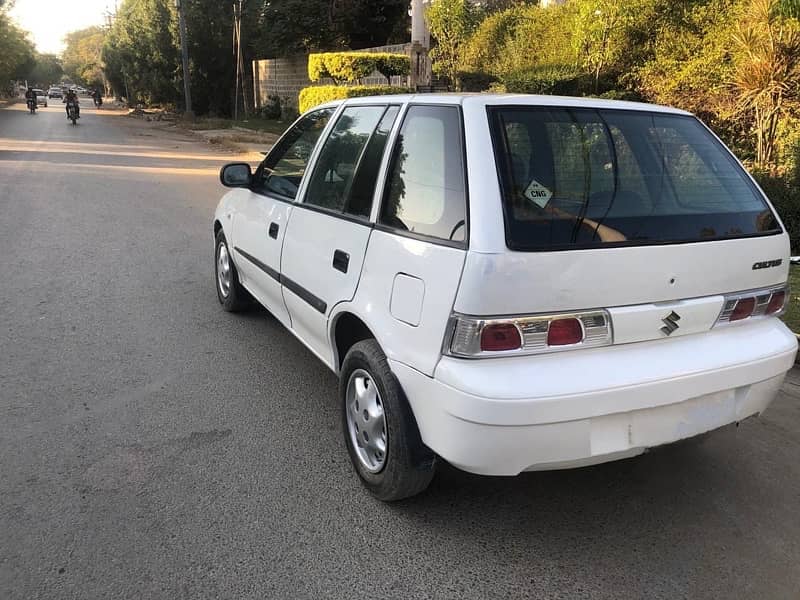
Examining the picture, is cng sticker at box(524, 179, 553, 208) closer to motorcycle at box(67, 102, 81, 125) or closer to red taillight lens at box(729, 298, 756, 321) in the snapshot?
red taillight lens at box(729, 298, 756, 321)

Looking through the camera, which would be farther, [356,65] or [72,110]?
[72,110]

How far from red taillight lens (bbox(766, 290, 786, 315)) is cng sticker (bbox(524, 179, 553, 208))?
1.18m

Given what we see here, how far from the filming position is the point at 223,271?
5.43m

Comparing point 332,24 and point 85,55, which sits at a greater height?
point 85,55

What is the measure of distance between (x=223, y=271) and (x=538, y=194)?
3.55 meters

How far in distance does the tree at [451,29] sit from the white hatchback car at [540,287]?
1446cm

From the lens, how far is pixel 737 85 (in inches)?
342

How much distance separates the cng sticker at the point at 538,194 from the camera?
2.47 meters

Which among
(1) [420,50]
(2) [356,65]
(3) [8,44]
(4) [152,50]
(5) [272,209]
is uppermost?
(3) [8,44]

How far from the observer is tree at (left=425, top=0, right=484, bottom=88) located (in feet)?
55.1

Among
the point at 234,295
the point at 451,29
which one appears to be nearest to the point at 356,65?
the point at 451,29

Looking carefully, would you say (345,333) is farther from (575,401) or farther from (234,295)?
(234,295)

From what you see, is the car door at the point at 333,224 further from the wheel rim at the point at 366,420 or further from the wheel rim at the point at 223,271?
the wheel rim at the point at 223,271

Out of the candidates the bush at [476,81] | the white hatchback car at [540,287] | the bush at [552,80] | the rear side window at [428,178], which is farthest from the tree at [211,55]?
the rear side window at [428,178]
